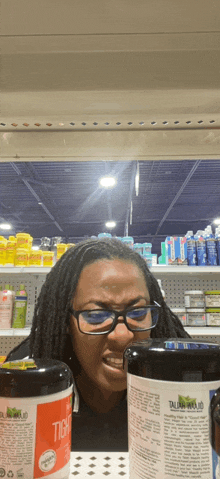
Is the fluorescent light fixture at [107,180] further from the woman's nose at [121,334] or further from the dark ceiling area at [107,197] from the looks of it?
the woman's nose at [121,334]

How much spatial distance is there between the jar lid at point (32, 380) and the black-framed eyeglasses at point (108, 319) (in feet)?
1.13

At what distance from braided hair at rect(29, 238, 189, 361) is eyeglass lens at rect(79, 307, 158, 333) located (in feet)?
0.41

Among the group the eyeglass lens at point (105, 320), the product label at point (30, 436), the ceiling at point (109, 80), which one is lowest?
the product label at point (30, 436)

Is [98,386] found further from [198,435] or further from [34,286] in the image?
[34,286]

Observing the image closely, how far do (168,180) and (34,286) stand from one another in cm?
336

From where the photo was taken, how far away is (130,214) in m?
7.50

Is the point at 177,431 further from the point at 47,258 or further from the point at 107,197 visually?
the point at 107,197

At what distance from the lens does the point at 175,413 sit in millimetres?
307

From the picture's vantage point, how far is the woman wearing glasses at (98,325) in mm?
714

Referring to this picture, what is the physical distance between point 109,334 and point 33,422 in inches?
15.2

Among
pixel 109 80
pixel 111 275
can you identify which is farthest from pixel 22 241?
pixel 109 80

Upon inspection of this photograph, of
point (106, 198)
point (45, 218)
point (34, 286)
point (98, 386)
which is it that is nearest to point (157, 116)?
point (98, 386)

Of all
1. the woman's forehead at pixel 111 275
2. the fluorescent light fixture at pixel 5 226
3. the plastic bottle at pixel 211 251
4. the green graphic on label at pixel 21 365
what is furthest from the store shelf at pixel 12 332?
the fluorescent light fixture at pixel 5 226

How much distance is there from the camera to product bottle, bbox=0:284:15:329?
2.78 m
